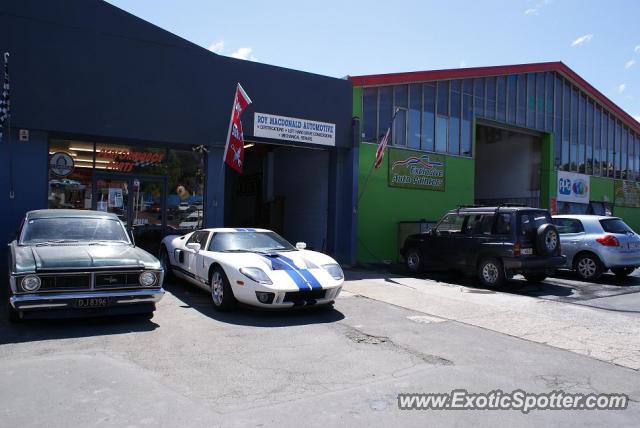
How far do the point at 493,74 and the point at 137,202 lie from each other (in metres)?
14.1

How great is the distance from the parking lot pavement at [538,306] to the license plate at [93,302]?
4912 mm

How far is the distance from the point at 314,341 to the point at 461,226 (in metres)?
6.76

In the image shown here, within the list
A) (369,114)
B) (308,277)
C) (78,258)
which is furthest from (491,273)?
(78,258)

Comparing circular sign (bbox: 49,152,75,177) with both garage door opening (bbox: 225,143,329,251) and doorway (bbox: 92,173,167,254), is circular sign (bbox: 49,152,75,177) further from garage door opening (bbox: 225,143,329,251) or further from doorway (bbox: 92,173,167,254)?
garage door opening (bbox: 225,143,329,251)

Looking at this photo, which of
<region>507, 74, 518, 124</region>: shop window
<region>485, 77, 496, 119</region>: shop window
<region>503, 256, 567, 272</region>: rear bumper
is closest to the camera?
<region>503, 256, 567, 272</region>: rear bumper

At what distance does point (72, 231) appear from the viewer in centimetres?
794

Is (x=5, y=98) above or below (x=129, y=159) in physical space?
above

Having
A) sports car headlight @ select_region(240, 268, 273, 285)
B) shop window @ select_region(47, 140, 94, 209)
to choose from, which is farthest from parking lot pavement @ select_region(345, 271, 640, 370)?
shop window @ select_region(47, 140, 94, 209)

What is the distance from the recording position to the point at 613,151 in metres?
25.9

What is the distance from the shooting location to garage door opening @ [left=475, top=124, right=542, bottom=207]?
23.0 metres

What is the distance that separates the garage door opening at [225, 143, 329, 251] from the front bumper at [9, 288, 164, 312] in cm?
908

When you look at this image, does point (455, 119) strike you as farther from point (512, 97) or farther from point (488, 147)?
point (488, 147)

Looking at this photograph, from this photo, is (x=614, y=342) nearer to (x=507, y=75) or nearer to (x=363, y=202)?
(x=363, y=202)

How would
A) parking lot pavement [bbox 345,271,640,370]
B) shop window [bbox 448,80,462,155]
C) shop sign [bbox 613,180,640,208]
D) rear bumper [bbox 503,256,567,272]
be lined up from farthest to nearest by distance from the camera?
shop sign [bbox 613,180,640,208] < shop window [bbox 448,80,462,155] < rear bumper [bbox 503,256,567,272] < parking lot pavement [bbox 345,271,640,370]
